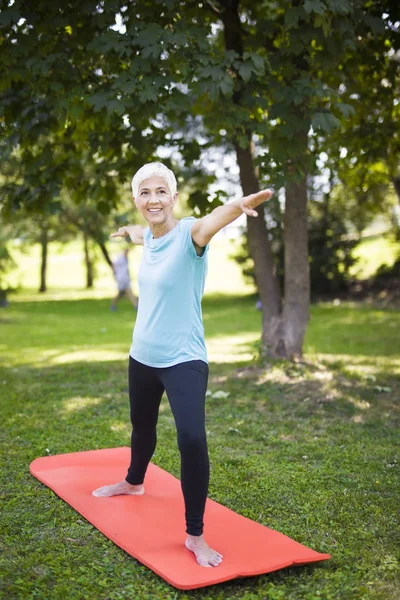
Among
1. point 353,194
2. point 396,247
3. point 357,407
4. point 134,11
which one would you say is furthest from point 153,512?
point 396,247

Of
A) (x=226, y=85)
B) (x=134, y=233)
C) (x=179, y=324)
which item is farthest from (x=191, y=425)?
(x=226, y=85)

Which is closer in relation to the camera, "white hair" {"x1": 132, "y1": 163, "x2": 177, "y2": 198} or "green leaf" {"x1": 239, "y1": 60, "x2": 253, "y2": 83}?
"white hair" {"x1": 132, "y1": 163, "x2": 177, "y2": 198}

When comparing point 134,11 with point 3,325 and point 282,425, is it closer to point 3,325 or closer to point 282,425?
point 282,425

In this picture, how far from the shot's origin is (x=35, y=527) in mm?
3770

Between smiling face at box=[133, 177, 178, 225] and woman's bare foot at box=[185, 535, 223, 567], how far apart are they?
159cm

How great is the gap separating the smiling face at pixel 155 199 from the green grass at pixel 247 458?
1706 millimetres

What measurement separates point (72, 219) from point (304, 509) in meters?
17.5

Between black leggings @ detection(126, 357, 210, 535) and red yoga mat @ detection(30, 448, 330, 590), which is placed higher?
black leggings @ detection(126, 357, 210, 535)

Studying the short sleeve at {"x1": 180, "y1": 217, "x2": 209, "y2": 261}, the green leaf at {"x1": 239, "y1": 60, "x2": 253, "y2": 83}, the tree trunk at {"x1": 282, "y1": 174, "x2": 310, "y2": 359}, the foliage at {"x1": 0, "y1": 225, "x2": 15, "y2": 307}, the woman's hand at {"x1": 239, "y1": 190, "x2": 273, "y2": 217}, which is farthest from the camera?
the foliage at {"x1": 0, "y1": 225, "x2": 15, "y2": 307}

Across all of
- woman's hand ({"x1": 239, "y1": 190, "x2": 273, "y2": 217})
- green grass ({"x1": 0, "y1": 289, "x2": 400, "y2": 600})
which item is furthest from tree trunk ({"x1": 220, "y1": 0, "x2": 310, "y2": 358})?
woman's hand ({"x1": 239, "y1": 190, "x2": 273, "y2": 217})

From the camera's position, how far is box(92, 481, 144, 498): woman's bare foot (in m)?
4.24

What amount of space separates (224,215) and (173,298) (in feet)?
1.82

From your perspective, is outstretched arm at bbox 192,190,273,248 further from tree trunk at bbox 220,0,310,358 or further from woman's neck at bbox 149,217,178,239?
tree trunk at bbox 220,0,310,358

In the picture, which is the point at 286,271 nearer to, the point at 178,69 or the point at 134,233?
the point at 178,69
